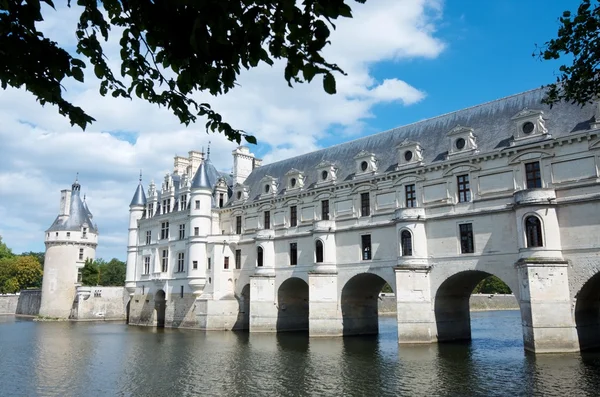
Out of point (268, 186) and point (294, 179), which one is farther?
point (268, 186)

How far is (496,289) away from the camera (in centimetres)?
8500

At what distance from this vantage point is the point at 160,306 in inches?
1842

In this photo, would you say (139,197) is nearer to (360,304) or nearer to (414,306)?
(360,304)

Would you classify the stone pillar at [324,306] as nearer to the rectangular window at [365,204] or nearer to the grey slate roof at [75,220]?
the rectangular window at [365,204]

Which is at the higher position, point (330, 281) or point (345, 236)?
point (345, 236)

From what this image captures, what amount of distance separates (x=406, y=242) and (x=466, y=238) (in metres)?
3.35

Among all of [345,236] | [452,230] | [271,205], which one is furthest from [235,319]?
[452,230]

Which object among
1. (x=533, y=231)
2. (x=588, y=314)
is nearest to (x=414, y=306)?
(x=533, y=231)

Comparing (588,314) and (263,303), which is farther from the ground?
(263,303)

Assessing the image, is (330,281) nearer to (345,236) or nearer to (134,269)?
(345,236)

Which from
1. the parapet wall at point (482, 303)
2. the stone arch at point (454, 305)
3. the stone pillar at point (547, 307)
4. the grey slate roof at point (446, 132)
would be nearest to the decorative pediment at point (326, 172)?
the grey slate roof at point (446, 132)

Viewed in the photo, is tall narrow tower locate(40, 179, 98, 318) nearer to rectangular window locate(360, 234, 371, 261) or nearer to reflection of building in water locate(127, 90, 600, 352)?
reflection of building in water locate(127, 90, 600, 352)

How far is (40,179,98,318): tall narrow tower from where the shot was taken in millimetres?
55906

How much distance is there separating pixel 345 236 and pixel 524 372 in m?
15.9
